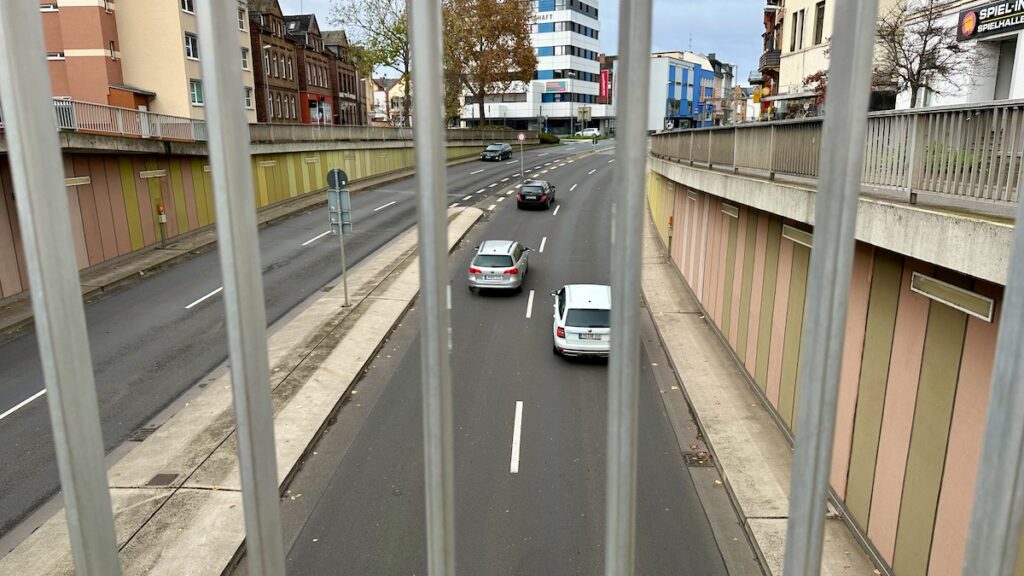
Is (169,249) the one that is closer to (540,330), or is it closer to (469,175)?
(540,330)

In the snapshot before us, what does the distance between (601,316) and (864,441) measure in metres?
7.31

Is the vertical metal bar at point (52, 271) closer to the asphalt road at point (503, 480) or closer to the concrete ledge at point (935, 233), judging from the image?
the concrete ledge at point (935, 233)

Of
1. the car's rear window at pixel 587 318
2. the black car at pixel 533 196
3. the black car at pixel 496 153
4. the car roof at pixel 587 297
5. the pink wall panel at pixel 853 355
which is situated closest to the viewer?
the pink wall panel at pixel 853 355

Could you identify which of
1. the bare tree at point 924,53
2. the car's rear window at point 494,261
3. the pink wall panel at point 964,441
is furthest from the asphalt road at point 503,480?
the bare tree at point 924,53

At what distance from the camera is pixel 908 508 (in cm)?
696

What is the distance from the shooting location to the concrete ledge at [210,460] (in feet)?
25.7

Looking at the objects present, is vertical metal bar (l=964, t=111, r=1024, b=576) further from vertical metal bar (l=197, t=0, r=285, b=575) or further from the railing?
the railing

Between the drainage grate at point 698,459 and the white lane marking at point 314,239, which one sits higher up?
the white lane marking at point 314,239

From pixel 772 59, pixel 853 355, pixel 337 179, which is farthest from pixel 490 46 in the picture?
pixel 853 355

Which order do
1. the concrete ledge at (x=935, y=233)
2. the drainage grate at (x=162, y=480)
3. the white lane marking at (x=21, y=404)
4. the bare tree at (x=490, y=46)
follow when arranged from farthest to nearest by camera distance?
the bare tree at (x=490, y=46) < the white lane marking at (x=21, y=404) < the drainage grate at (x=162, y=480) < the concrete ledge at (x=935, y=233)

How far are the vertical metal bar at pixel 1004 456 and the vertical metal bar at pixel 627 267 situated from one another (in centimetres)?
78

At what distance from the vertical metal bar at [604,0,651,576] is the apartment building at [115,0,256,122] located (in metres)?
36.4

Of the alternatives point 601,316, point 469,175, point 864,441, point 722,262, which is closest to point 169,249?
point 601,316

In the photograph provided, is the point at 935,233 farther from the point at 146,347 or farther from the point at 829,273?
the point at 146,347
